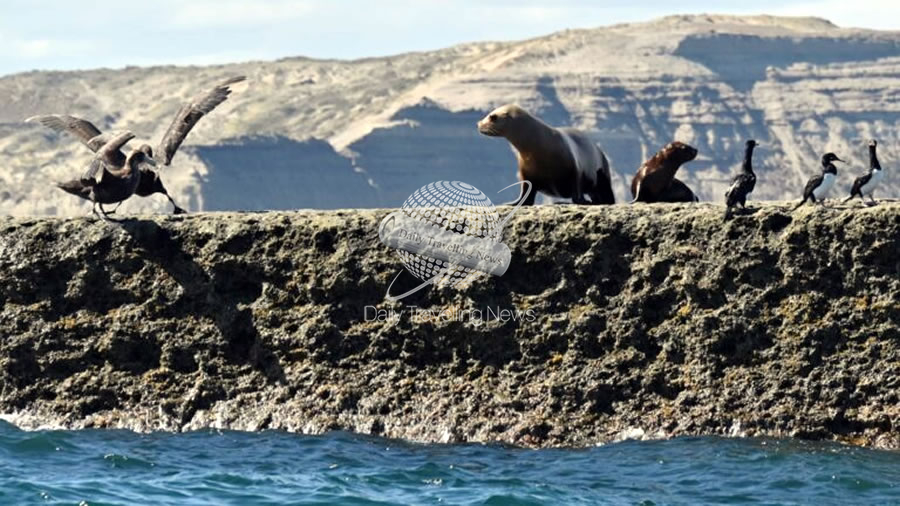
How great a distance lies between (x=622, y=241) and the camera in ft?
43.1

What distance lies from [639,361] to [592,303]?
547 millimetres

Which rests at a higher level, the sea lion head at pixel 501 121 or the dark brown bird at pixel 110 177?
the sea lion head at pixel 501 121

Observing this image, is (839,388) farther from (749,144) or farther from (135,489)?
(135,489)

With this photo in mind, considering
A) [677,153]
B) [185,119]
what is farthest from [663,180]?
[185,119]

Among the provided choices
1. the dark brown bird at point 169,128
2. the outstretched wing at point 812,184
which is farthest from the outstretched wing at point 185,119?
the outstretched wing at point 812,184

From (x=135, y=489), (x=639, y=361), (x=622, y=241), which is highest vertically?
(x=622, y=241)

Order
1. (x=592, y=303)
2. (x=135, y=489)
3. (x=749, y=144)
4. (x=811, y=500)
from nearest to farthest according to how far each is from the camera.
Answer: (x=811, y=500) → (x=135, y=489) → (x=592, y=303) → (x=749, y=144)

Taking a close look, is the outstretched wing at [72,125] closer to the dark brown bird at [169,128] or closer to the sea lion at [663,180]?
the dark brown bird at [169,128]

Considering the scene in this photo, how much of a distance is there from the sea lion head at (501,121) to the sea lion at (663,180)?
4.55 ft

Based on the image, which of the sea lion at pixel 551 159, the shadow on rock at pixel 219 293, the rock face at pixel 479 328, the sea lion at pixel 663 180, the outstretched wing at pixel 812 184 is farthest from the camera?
the sea lion at pixel 551 159

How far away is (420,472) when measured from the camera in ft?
40.5

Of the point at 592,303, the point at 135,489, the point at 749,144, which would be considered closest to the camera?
the point at 135,489

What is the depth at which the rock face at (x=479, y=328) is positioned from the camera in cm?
1261

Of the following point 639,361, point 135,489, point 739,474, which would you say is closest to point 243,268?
point 135,489
